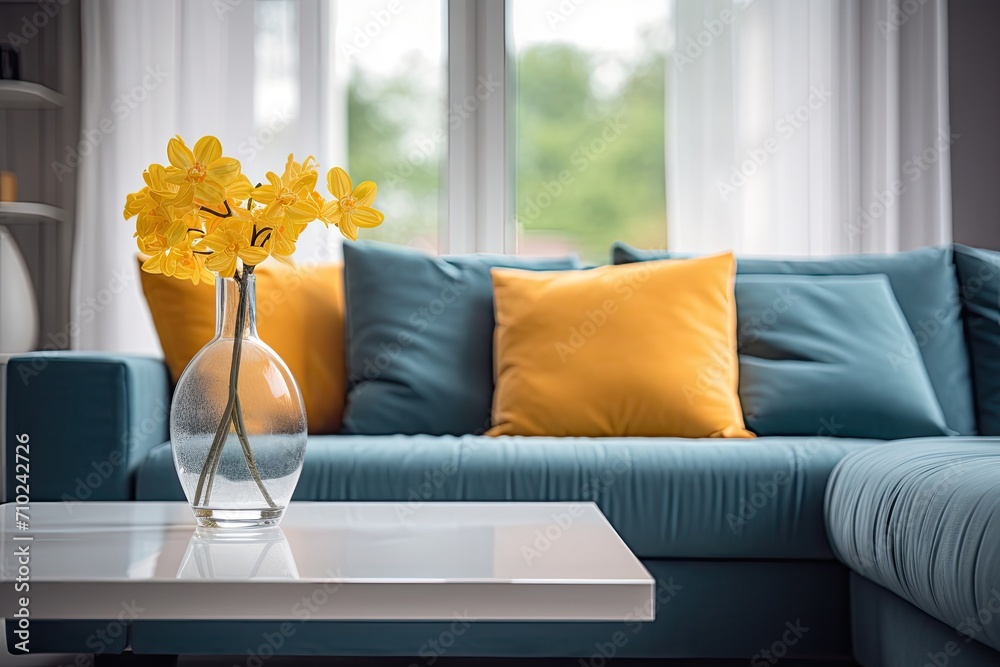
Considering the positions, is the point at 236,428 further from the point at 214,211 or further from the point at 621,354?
the point at 621,354

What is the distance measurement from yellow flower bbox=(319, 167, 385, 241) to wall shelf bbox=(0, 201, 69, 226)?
2435mm

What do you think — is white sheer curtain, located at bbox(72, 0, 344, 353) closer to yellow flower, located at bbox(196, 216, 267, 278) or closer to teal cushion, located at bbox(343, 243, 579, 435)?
teal cushion, located at bbox(343, 243, 579, 435)

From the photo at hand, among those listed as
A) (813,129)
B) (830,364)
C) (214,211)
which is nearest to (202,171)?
(214,211)

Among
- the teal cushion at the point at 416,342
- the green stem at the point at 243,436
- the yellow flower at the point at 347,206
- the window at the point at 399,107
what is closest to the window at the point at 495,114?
the window at the point at 399,107

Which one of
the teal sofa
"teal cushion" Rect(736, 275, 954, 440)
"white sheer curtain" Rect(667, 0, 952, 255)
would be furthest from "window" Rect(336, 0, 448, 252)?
the teal sofa

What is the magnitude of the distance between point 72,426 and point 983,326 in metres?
2.09

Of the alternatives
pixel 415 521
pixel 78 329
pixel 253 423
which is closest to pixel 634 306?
pixel 415 521

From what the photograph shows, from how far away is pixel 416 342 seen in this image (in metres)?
2.36

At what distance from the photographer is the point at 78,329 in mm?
3205

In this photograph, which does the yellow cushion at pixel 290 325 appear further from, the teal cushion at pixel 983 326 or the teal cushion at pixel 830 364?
the teal cushion at pixel 983 326

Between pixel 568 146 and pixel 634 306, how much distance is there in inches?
47.9

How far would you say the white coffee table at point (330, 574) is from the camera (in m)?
0.90

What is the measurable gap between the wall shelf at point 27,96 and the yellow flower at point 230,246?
99.1 inches

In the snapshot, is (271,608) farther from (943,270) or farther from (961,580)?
(943,270)
